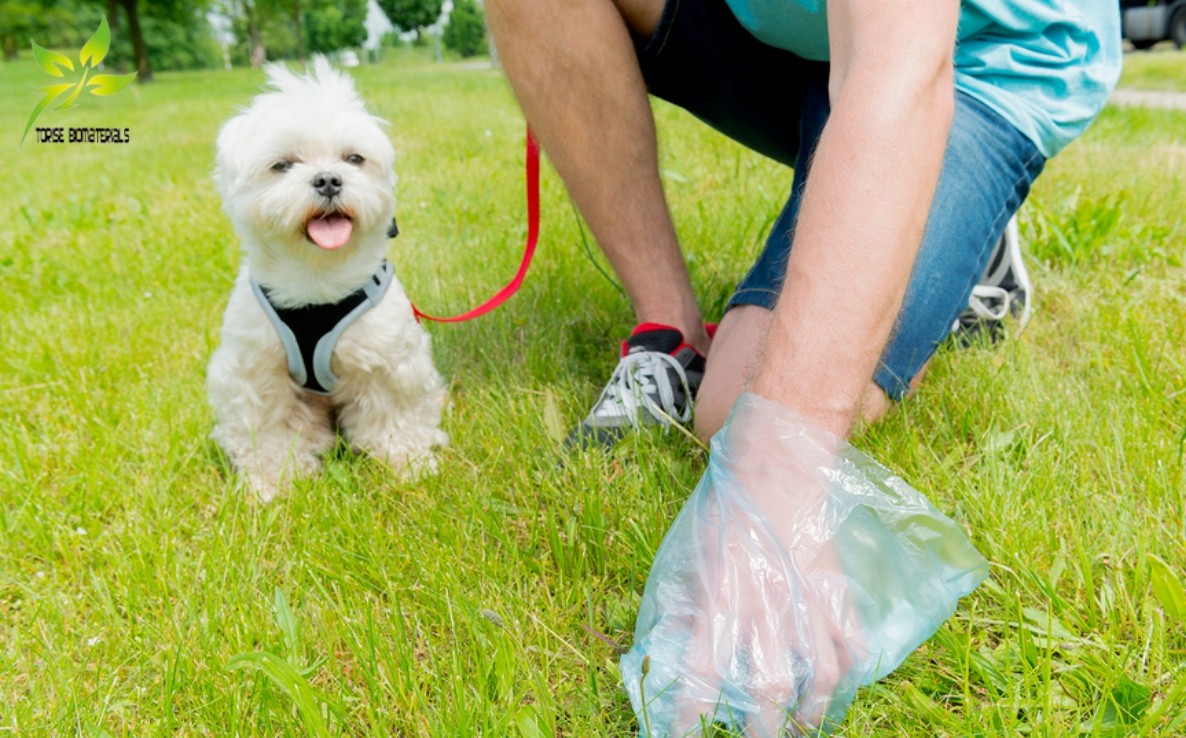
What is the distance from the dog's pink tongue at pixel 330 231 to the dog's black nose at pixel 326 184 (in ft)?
0.25

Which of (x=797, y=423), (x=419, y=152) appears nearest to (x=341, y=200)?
(x=797, y=423)

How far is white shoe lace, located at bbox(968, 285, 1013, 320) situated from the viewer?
2.30 m

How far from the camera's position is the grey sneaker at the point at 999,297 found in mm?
2307

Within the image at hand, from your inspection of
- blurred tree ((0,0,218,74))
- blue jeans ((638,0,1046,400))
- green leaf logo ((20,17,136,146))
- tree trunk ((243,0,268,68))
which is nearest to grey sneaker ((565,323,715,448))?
blue jeans ((638,0,1046,400))

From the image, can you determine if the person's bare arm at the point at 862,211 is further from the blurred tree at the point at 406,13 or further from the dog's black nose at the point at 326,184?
the blurred tree at the point at 406,13

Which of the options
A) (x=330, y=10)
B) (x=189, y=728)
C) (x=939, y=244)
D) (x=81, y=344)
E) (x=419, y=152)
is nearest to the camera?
(x=189, y=728)

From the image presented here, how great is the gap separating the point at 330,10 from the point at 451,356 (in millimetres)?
51146

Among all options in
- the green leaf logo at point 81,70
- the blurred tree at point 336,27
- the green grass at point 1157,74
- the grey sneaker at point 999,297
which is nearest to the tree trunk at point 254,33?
the blurred tree at point 336,27

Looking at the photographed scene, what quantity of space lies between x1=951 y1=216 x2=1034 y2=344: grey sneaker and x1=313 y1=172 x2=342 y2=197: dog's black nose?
160 cm

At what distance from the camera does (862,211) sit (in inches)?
47.1

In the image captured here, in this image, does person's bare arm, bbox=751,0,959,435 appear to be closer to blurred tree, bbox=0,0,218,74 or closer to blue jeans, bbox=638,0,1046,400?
blue jeans, bbox=638,0,1046,400

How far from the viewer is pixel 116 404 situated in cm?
240

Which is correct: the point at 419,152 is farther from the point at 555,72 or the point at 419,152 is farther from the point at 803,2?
the point at 803,2

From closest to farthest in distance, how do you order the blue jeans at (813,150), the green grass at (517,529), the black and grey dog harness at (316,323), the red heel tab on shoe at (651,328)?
the green grass at (517,529) → the blue jeans at (813,150) → the black and grey dog harness at (316,323) → the red heel tab on shoe at (651,328)
